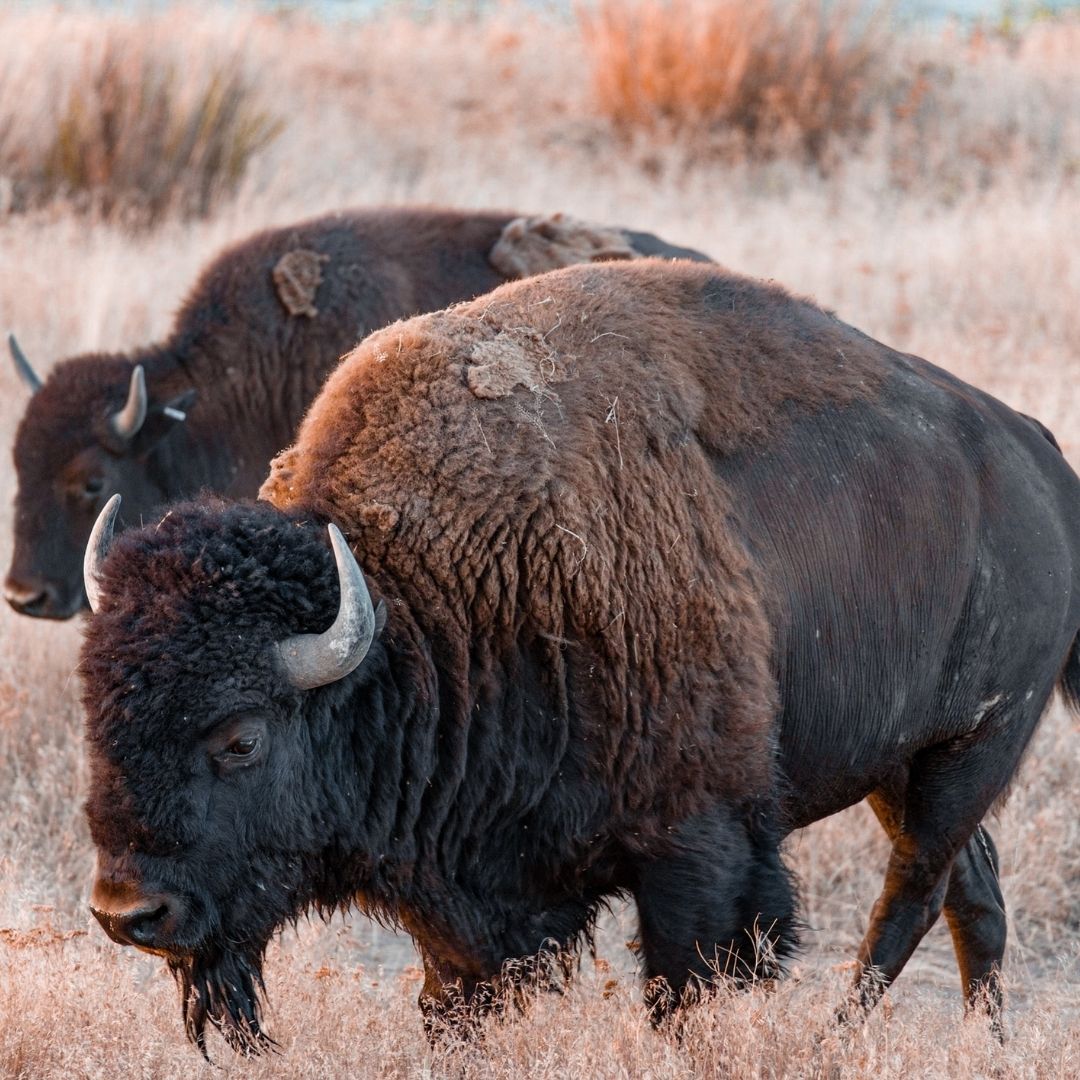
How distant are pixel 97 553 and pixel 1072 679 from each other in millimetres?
2927

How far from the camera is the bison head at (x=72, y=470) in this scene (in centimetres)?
692

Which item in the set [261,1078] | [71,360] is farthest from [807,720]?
[71,360]

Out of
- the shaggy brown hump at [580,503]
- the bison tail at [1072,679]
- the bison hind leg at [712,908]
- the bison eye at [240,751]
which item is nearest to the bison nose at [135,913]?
the bison eye at [240,751]

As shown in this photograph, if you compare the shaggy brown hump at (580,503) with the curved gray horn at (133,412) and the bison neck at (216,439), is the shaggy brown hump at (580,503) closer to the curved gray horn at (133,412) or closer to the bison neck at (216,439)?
the curved gray horn at (133,412)

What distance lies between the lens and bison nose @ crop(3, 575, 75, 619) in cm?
687

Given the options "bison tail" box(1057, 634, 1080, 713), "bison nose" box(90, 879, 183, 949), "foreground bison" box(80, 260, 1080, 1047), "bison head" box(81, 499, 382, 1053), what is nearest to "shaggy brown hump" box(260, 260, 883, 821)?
"foreground bison" box(80, 260, 1080, 1047)

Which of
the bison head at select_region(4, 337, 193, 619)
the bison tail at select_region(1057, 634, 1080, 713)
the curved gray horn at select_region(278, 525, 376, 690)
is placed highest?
the curved gray horn at select_region(278, 525, 376, 690)

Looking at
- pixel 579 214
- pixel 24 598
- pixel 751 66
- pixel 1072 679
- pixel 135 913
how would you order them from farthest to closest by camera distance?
pixel 751 66
pixel 579 214
pixel 24 598
pixel 1072 679
pixel 135 913

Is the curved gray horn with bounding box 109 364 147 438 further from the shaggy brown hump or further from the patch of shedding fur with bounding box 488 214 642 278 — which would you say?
the shaggy brown hump

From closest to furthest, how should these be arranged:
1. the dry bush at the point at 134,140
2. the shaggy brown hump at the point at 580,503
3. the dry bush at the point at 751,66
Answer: the shaggy brown hump at the point at 580,503, the dry bush at the point at 134,140, the dry bush at the point at 751,66

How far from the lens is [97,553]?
11.7 ft

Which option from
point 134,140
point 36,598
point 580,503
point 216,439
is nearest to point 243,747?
point 580,503

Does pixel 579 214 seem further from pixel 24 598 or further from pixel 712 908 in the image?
pixel 712 908

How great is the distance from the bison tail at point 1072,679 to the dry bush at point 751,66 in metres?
11.6
